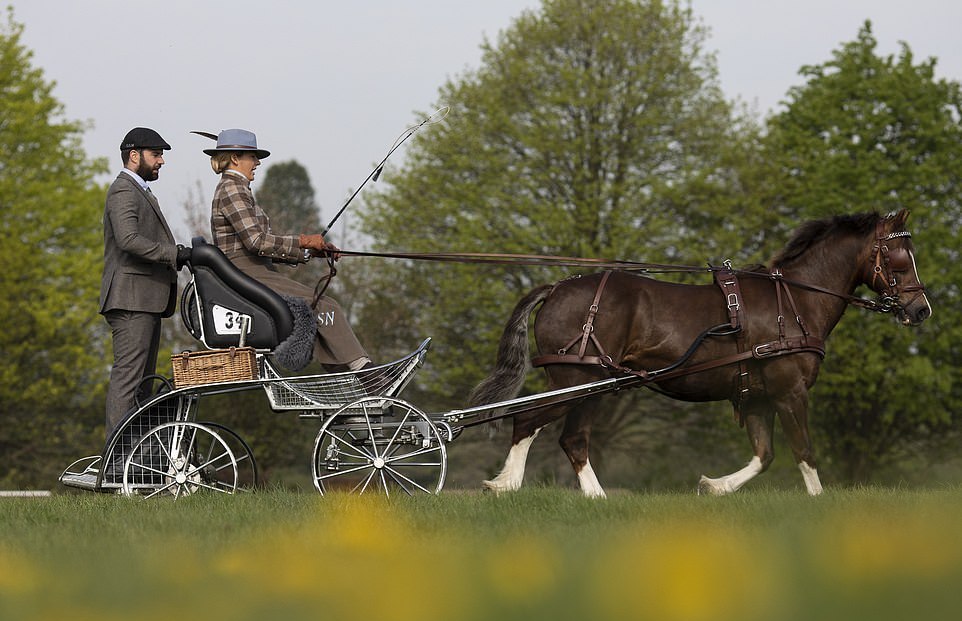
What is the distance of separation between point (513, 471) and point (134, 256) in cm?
272

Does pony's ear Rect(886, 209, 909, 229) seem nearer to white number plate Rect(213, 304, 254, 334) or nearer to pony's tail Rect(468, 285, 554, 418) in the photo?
pony's tail Rect(468, 285, 554, 418)

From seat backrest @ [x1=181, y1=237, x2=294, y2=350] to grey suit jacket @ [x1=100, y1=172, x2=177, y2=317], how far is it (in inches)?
13.6

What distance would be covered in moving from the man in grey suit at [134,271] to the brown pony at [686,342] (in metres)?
2.12

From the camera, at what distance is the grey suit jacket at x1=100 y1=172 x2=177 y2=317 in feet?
23.7

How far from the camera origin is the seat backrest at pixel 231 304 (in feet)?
22.8

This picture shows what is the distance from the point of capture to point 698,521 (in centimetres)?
480

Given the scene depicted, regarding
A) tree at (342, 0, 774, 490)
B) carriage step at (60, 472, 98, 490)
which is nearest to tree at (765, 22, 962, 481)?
tree at (342, 0, 774, 490)

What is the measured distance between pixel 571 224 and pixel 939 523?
56.5ft

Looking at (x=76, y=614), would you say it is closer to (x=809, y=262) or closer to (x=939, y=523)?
(x=939, y=523)

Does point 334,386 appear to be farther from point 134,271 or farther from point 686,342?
point 686,342

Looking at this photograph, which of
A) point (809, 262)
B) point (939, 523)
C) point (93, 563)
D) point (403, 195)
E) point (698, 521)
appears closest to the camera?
point (93, 563)

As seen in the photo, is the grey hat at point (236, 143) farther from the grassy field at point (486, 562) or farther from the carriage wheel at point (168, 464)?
the grassy field at point (486, 562)

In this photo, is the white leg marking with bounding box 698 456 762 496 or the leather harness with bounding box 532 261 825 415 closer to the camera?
the leather harness with bounding box 532 261 825 415

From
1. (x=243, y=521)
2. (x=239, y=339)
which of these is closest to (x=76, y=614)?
(x=243, y=521)
